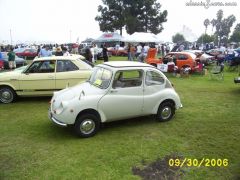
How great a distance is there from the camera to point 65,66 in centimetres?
895

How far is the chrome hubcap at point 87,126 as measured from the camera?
5785 millimetres

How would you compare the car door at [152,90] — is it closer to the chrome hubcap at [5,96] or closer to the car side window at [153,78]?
the car side window at [153,78]

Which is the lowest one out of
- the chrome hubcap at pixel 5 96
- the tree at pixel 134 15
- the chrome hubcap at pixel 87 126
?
the chrome hubcap at pixel 87 126

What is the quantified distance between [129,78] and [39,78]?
3.69 meters

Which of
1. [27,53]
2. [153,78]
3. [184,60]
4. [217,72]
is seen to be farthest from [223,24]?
[153,78]

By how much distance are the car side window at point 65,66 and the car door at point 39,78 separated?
0.67ft

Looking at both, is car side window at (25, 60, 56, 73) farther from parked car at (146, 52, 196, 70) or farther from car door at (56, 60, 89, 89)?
parked car at (146, 52, 196, 70)

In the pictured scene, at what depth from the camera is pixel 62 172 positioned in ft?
14.6

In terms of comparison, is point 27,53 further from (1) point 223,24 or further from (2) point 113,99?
(1) point 223,24

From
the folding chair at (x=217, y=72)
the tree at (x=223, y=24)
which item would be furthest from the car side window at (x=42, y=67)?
the tree at (x=223, y=24)

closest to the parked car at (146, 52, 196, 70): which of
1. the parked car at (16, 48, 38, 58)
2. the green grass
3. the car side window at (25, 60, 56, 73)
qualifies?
the green grass

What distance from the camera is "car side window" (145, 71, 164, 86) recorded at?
652cm

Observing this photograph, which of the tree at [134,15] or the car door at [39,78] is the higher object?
the tree at [134,15]
